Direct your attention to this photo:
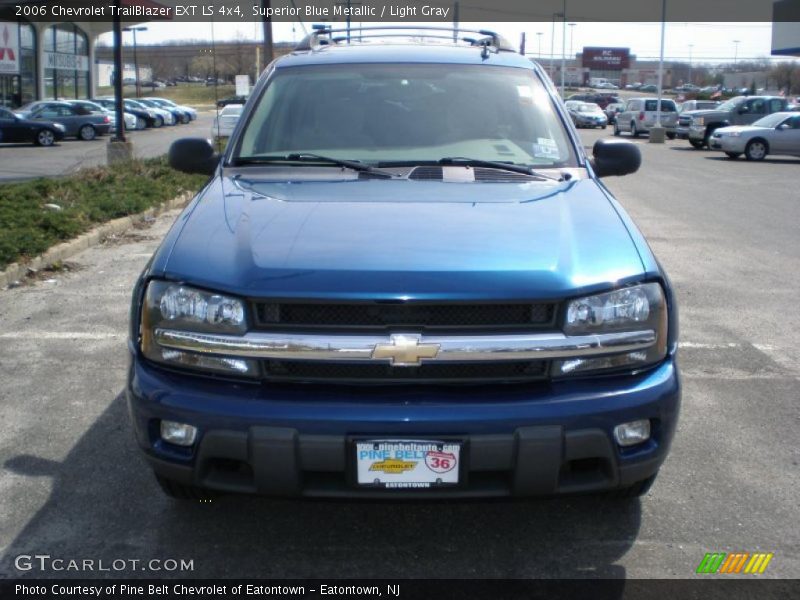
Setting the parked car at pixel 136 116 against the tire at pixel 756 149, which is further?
the parked car at pixel 136 116

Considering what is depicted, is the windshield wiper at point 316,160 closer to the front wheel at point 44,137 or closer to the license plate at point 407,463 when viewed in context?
the license plate at point 407,463

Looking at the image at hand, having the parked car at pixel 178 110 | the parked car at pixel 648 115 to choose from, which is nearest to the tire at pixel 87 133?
the parked car at pixel 178 110

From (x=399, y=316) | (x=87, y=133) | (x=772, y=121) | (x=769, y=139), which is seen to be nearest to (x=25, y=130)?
(x=87, y=133)

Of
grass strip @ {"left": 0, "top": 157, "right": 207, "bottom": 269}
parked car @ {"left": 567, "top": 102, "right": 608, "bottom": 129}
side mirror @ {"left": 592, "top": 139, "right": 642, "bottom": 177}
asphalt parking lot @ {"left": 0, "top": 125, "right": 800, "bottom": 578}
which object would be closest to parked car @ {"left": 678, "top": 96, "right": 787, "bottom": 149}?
parked car @ {"left": 567, "top": 102, "right": 608, "bottom": 129}

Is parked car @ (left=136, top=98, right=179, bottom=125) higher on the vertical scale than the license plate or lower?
higher

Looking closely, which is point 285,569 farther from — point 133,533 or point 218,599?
point 133,533

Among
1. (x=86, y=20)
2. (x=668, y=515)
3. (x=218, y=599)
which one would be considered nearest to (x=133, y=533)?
(x=218, y=599)

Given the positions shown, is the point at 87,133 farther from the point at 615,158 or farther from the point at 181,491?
the point at 181,491

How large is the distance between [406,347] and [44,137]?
99.2 feet

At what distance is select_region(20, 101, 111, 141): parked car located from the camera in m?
32.8

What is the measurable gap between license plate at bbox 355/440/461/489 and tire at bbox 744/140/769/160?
24.9 meters

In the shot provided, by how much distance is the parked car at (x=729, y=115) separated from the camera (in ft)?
100

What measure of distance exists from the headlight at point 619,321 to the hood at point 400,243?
6cm

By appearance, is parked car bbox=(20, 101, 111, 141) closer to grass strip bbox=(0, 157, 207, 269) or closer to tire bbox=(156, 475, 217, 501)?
grass strip bbox=(0, 157, 207, 269)
